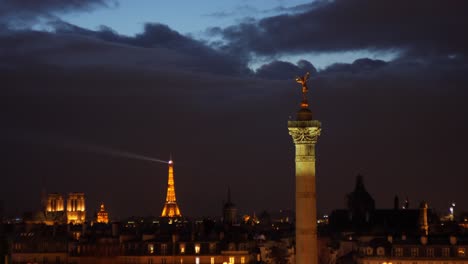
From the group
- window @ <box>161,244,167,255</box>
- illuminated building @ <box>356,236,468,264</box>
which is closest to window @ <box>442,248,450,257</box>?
illuminated building @ <box>356,236,468,264</box>

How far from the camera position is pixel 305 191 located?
5284 cm

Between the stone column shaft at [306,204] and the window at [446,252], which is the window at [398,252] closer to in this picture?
the window at [446,252]

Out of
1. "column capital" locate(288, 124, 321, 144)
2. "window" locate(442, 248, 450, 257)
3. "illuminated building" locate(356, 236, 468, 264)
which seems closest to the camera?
"column capital" locate(288, 124, 321, 144)

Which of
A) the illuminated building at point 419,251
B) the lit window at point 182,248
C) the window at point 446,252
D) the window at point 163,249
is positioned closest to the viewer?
the illuminated building at point 419,251

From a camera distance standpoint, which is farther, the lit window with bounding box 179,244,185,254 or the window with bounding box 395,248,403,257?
the lit window with bounding box 179,244,185,254

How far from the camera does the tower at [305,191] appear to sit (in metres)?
52.6

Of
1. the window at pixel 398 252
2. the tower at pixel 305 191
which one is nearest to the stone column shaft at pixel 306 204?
the tower at pixel 305 191

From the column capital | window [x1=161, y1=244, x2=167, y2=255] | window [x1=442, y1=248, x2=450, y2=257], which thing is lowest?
window [x1=442, y1=248, x2=450, y2=257]

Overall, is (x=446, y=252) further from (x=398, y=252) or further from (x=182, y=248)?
(x=182, y=248)

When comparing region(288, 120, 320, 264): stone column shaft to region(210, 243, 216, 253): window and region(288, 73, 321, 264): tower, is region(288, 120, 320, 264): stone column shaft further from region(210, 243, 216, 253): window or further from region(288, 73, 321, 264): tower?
region(210, 243, 216, 253): window

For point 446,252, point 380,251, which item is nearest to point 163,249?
point 380,251

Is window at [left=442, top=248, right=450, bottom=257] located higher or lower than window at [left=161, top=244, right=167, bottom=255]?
lower

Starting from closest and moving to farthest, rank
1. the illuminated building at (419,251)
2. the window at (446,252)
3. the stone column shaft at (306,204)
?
the stone column shaft at (306,204), the illuminated building at (419,251), the window at (446,252)

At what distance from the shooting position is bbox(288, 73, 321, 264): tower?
173 ft
